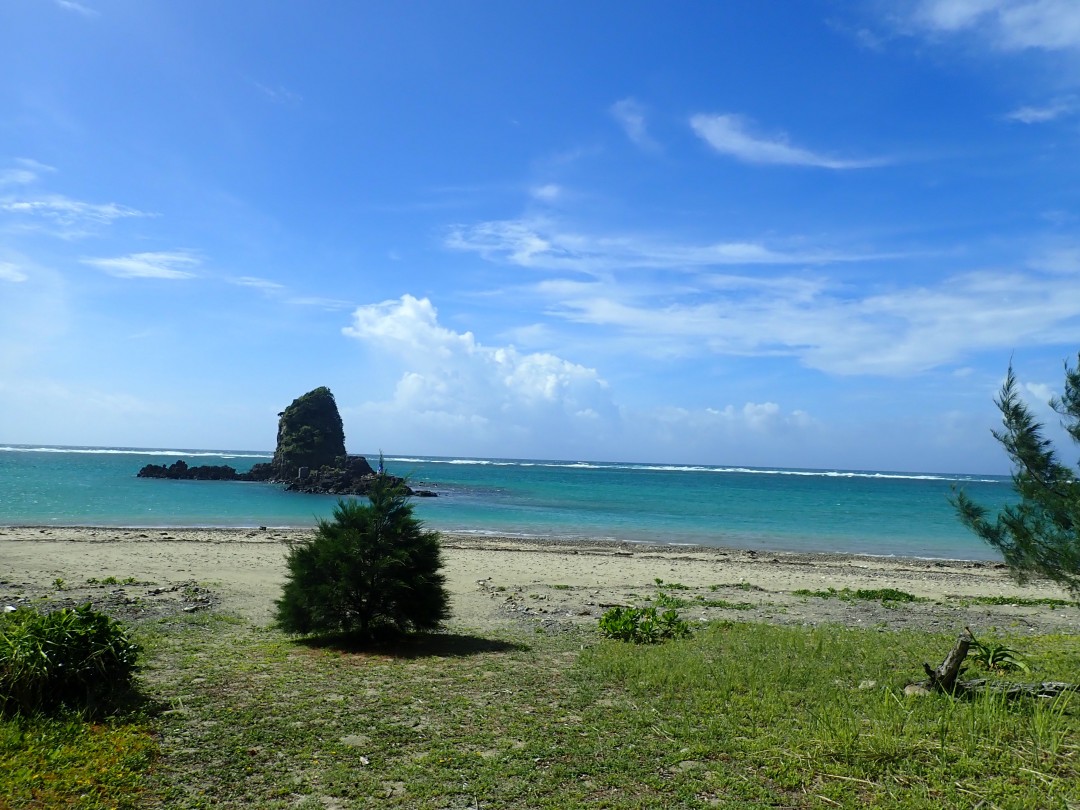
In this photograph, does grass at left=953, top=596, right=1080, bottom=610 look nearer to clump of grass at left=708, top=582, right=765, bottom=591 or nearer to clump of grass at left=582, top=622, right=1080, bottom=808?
clump of grass at left=708, top=582, right=765, bottom=591

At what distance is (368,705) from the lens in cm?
734

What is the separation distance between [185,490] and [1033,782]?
2639 inches

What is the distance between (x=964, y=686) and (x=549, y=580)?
44.4 feet

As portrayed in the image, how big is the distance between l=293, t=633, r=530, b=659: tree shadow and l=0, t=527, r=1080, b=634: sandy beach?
1795mm

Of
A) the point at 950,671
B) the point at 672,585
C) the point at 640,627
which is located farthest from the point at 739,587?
the point at 950,671

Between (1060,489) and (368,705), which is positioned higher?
(1060,489)

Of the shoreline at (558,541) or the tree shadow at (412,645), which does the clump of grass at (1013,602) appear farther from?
the tree shadow at (412,645)

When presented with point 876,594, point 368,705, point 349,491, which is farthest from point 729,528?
point 349,491

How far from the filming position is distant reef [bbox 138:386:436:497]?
8019cm

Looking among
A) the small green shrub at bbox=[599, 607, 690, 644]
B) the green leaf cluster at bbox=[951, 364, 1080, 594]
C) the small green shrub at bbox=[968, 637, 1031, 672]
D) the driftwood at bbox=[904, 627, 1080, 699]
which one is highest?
the green leaf cluster at bbox=[951, 364, 1080, 594]

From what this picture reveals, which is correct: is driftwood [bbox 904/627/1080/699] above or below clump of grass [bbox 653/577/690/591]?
above

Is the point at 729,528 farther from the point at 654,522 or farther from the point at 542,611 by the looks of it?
the point at 542,611

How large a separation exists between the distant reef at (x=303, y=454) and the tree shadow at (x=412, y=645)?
67431 mm

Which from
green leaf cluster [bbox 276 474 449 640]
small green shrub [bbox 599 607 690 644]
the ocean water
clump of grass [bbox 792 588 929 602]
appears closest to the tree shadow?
green leaf cluster [bbox 276 474 449 640]
